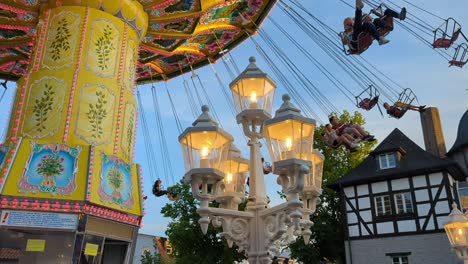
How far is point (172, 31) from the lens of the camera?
643 inches

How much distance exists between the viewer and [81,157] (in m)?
11.0

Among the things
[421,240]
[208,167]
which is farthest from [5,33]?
[421,240]

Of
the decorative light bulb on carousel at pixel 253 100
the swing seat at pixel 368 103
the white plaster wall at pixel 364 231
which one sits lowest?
the decorative light bulb on carousel at pixel 253 100

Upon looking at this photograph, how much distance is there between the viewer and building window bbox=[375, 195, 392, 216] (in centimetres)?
2319

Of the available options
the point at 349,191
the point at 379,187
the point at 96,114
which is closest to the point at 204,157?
the point at 96,114

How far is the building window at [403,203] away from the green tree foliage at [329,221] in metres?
3.17

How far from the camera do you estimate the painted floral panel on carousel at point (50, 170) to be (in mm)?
10453

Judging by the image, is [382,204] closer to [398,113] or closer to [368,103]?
[398,113]

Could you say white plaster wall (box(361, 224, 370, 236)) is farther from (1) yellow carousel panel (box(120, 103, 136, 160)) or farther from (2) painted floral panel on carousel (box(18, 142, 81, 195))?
(2) painted floral panel on carousel (box(18, 142, 81, 195))

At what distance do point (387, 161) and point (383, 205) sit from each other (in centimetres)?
252

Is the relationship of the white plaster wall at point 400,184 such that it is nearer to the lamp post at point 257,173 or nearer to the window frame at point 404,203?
the window frame at point 404,203

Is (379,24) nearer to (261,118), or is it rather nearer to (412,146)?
(261,118)

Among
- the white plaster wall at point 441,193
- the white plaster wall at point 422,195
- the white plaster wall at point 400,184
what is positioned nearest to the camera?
the white plaster wall at point 441,193

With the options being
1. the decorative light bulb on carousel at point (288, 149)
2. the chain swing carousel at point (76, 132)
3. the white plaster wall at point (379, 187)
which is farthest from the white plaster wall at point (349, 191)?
the decorative light bulb on carousel at point (288, 149)
